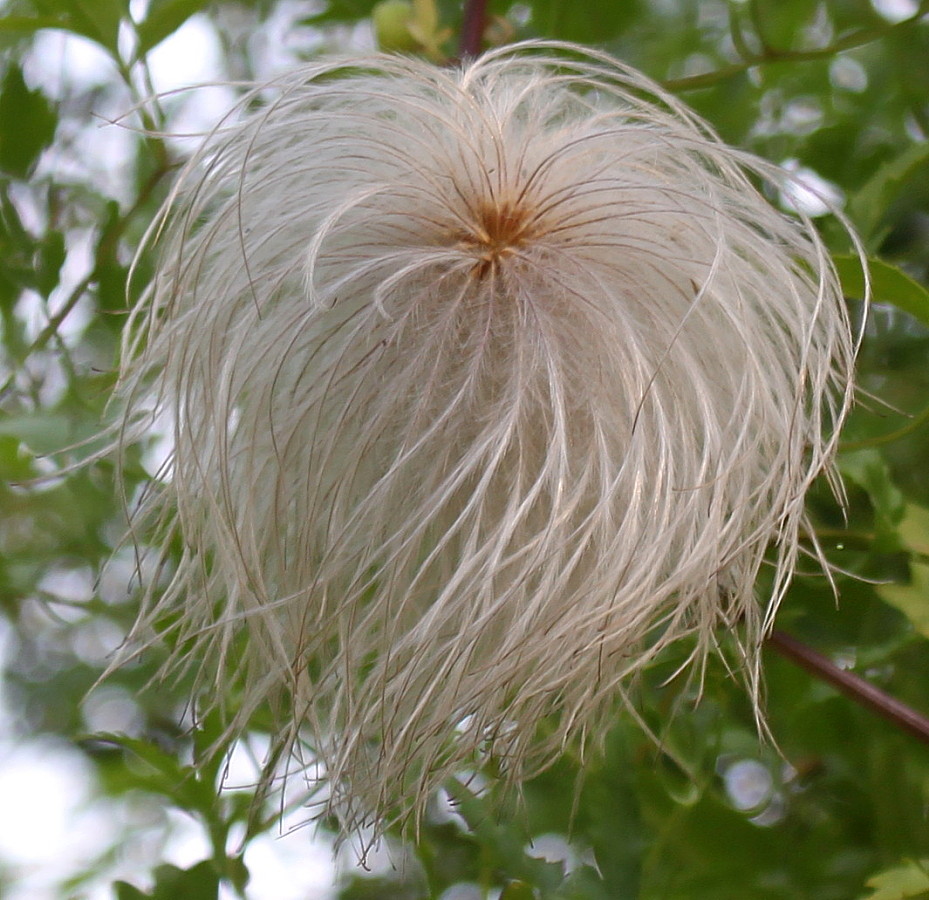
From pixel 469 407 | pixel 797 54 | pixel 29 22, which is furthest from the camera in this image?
pixel 797 54

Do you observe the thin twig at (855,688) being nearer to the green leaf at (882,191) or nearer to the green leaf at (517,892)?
the green leaf at (517,892)

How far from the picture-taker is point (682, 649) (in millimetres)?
883

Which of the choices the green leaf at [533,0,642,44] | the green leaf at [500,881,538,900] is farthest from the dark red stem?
the green leaf at [500,881,538,900]

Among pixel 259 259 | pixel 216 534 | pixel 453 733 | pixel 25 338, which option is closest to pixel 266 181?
pixel 259 259

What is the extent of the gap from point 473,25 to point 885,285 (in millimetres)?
389

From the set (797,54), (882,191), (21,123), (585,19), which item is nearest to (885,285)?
(882,191)

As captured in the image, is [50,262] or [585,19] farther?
[585,19]

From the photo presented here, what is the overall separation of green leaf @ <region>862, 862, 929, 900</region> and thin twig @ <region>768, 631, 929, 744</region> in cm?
9

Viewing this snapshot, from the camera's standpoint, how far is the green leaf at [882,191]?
0.97 meters

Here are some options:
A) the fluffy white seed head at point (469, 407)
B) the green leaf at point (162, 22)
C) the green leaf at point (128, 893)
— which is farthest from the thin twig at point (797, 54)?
the green leaf at point (128, 893)

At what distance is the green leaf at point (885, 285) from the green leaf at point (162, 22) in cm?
55

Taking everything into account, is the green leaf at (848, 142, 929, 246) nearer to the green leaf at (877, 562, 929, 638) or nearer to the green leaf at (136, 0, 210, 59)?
the green leaf at (877, 562, 929, 638)

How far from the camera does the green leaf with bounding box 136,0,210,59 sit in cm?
101

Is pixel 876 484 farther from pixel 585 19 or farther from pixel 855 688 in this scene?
pixel 585 19
